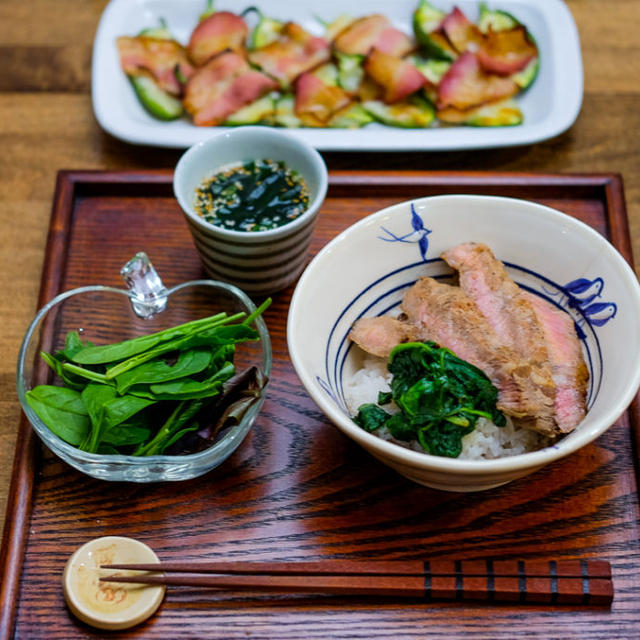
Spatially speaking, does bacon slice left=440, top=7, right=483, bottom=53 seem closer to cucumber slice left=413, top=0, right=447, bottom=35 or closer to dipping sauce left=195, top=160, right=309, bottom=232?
cucumber slice left=413, top=0, right=447, bottom=35

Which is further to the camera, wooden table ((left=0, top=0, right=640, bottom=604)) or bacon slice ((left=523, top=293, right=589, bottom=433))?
wooden table ((left=0, top=0, right=640, bottom=604))

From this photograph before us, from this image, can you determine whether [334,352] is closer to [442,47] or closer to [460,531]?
[460,531]

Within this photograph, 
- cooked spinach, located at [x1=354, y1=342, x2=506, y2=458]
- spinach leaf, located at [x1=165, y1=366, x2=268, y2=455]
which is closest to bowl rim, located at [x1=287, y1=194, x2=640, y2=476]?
cooked spinach, located at [x1=354, y1=342, x2=506, y2=458]

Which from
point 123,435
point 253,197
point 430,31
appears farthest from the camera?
point 430,31

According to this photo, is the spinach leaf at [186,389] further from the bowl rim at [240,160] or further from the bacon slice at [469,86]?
the bacon slice at [469,86]

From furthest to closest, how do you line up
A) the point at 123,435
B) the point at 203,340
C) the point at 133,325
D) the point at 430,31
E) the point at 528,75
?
the point at 430,31 → the point at 528,75 → the point at 133,325 → the point at 203,340 → the point at 123,435

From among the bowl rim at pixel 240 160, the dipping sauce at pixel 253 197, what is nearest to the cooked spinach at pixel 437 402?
the bowl rim at pixel 240 160

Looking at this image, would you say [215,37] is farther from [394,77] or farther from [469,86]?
[469,86]

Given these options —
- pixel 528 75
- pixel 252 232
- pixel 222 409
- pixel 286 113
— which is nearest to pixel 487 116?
pixel 528 75
